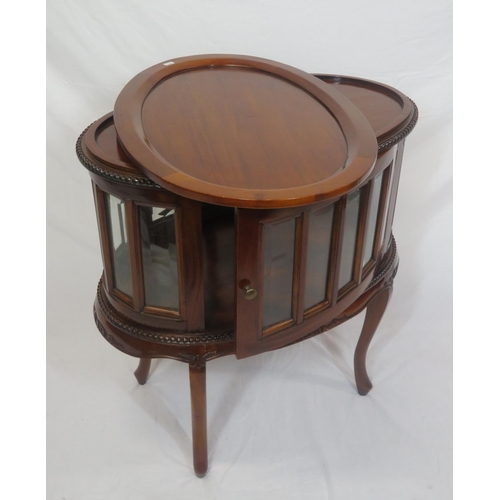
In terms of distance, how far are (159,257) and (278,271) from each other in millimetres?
272

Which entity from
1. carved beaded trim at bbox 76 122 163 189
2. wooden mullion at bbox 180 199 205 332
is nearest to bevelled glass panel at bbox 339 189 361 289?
wooden mullion at bbox 180 199 205 332

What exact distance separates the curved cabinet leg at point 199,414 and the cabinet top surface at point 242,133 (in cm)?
52

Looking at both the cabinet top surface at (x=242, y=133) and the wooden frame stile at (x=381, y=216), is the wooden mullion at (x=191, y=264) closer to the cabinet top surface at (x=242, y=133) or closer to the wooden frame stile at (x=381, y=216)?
the cabinet top surface at (x=242, y=133)

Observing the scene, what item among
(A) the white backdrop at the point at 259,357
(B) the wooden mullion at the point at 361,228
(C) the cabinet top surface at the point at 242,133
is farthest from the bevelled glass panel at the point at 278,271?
(A) the white backdrop at the point at 259,357

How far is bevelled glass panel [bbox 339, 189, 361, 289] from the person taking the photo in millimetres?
1355

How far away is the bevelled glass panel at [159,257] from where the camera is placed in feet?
4.01

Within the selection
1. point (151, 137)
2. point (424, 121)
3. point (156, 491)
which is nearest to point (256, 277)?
point (151, 137)

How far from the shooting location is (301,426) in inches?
71.9

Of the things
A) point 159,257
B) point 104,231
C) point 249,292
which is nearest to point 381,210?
point 249,292

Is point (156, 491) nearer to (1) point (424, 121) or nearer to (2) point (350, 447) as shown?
(2) point (350, 447)

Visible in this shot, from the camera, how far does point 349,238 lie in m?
1.40

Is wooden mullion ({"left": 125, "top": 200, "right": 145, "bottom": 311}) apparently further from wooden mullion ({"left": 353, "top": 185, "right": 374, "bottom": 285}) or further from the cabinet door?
wooden mullion ({"left": 353, "top": 185, "right": 374, "bottom": 285})

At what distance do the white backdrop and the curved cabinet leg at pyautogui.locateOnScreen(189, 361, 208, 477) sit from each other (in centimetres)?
8

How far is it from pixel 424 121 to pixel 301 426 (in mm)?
1265
